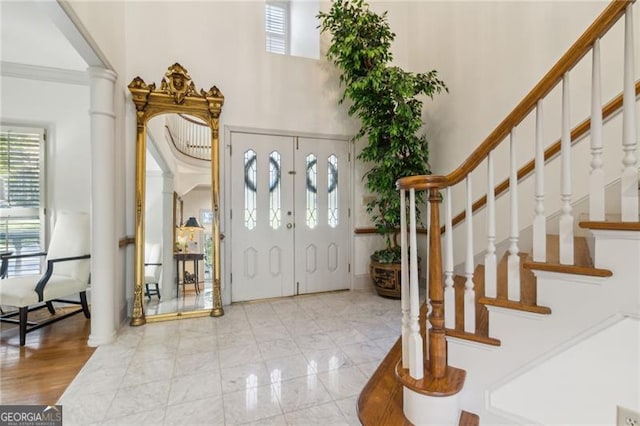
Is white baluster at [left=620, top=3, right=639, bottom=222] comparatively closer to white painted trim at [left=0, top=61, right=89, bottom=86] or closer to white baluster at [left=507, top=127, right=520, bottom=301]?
white baluster at [left=507, top=127, right=520, bottom=301]

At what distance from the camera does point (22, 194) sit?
127 inches

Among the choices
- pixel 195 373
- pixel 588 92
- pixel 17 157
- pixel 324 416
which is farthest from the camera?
pixel 17 157

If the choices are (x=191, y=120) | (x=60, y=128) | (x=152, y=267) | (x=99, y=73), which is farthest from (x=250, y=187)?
(x=60, y=128)

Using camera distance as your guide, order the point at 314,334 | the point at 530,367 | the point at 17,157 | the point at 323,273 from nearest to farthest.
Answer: the point at 530,367 < the point at 314,334 < the point at 17,157 < the point at 323,273

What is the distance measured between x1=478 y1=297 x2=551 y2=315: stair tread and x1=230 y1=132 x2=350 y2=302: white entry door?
2523mm

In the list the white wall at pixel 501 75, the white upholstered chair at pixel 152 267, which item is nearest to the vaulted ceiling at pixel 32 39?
the white upholstered chair at pixel 152 267

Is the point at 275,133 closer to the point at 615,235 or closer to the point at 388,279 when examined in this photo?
the point at 388,279

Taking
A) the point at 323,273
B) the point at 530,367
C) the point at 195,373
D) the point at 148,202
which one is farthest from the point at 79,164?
the point at 530,367

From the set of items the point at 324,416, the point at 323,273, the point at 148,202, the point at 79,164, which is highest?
the point at 79,164

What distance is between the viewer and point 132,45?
2986 millimetres

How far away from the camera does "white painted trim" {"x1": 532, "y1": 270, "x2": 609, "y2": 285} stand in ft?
3.75

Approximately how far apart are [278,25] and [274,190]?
2458mm

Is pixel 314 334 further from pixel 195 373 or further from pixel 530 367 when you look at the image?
pixel 530 367

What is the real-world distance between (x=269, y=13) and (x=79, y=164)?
3.20 metres
